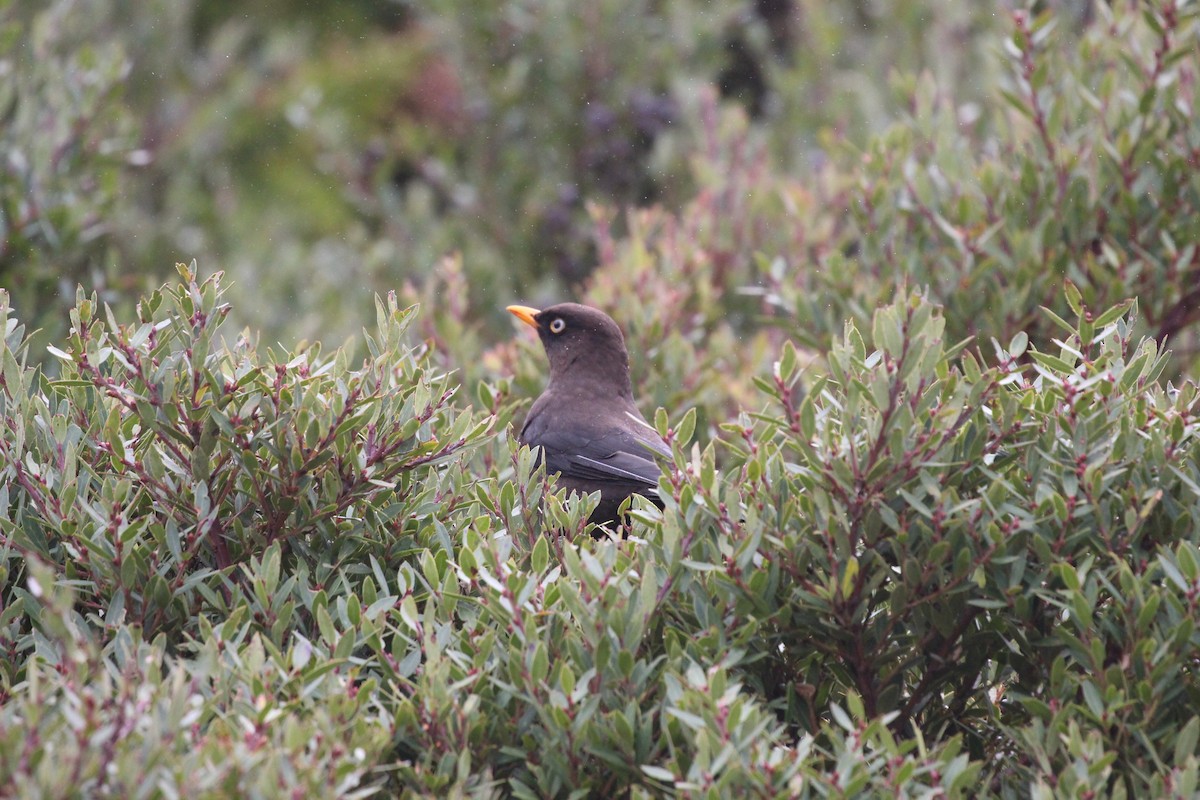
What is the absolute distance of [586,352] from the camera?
19.7ft

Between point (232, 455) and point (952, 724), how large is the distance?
186 cm

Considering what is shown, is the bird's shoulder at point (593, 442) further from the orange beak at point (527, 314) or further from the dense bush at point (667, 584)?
the dense bush at point (667, 584)

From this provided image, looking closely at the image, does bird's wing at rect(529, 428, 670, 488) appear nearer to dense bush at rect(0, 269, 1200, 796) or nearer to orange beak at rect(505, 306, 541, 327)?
orange beak at rect(505, 306, 541, 327)

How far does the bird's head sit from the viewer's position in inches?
235

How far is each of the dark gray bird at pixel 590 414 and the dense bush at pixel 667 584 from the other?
7.31 feet

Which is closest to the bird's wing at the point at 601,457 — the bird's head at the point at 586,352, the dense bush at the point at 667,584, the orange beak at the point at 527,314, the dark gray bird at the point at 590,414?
the dark gray bird at the point at 590,414

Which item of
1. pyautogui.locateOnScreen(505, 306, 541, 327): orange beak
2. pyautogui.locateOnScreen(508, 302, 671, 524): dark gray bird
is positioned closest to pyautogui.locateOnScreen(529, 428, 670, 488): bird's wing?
pyautogui.locateOnScreen(508, 302, 671, 524): dark gray bird

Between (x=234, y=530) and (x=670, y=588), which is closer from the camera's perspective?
(x=670, y=588)

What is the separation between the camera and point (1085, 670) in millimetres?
3020

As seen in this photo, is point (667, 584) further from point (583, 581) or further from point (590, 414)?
point (590, 414)

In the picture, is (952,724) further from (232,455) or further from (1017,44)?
(1017,44)

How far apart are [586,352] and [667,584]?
3.05m

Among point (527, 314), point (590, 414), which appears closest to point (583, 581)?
point (590, 414)

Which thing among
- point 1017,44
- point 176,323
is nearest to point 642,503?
point 176,323
